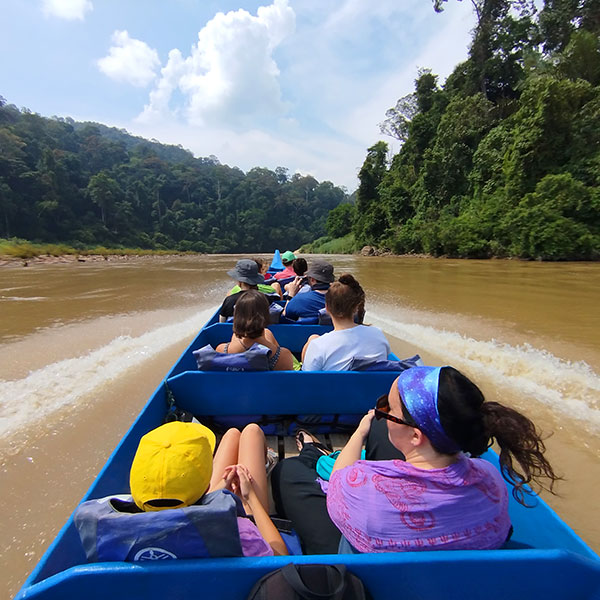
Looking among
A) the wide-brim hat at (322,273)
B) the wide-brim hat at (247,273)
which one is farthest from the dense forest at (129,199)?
the wide-brim hat at (322,273)

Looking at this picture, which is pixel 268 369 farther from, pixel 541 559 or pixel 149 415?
pixel 541 559

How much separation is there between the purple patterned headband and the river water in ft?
4.50

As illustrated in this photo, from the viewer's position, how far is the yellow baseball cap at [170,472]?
0.97m

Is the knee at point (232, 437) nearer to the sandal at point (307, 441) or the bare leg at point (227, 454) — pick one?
the bare leg at point (227, 454)

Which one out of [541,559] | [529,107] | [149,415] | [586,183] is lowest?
[149,415]

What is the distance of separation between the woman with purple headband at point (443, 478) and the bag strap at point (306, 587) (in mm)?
173

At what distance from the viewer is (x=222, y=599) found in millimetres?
949

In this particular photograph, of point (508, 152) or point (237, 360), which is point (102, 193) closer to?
point (508, 152)

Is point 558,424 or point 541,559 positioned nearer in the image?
point 541,559

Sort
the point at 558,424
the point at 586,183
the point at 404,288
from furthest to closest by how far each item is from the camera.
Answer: the point at 586,183
the point at 404,288
the point at 558,424

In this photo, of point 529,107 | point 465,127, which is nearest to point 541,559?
point 529,107

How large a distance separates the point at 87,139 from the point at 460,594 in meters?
80.6

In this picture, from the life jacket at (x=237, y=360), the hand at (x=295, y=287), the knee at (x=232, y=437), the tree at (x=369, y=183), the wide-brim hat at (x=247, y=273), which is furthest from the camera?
the tree at (x=369, y=183)

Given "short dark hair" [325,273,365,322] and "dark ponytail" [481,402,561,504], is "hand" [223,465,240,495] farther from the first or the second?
"short dark hair" [325,273,365,322]
